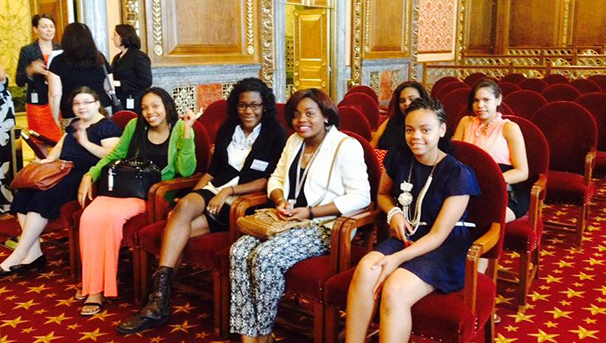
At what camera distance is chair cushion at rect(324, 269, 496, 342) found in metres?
2.19

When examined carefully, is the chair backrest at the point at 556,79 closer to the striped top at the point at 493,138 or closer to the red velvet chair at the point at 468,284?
the striped top at the point at 493,138

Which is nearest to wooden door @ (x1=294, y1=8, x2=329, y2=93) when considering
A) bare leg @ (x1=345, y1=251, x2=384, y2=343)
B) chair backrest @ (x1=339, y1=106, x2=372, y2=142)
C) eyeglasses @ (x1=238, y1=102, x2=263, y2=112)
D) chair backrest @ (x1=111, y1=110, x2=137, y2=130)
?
chair backrest @ (x1=339, y1=106, x2=372, y2=142)

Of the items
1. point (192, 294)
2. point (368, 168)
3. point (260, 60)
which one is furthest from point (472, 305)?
point (260, 60)

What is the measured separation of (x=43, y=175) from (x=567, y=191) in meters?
3.25

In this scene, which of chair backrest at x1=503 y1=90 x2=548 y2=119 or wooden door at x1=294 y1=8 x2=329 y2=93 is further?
wooden door at x1=294 y1=8 x2=329 y2=93

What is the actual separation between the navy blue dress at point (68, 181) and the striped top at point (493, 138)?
216 centimetres

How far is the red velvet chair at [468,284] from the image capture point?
2223mm

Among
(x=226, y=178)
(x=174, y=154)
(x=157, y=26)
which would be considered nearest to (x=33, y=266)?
(x=174, y=154)

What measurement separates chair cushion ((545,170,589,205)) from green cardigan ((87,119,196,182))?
7.57ft

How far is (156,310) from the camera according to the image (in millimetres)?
3141

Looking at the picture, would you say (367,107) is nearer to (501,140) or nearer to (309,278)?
(501,140)

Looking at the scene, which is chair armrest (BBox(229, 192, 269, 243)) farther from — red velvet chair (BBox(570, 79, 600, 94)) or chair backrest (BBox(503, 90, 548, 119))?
red velvet chair (BBox(570, 79, 600, 94))

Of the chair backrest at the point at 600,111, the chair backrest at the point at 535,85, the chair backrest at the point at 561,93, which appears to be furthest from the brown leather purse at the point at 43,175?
the chair backrest at the point at 535,85

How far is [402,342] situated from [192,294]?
1.69m
